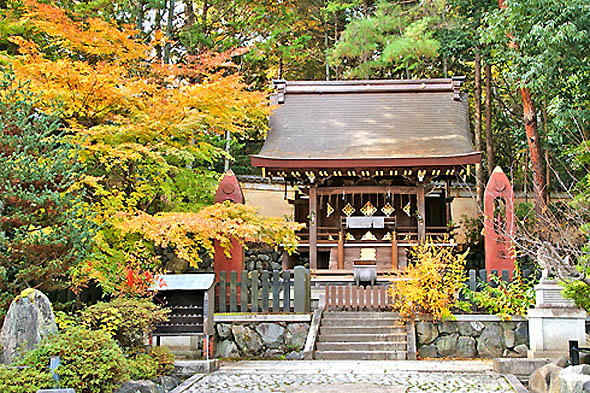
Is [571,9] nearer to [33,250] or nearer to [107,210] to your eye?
Result: [107,210]

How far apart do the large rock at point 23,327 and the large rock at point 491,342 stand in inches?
306

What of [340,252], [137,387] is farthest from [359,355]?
[340,252]

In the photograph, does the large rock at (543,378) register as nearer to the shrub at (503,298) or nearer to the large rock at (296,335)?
the shrub at (503,298)

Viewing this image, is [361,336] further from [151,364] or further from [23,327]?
[23,327]

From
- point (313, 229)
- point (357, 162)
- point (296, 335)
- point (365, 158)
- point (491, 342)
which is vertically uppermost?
point (365, 158)

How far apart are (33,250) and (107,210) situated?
2.77m

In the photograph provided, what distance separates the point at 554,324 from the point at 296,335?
460 cm

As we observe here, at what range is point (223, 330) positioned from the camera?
11.7 metres

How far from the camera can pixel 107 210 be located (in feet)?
34.6

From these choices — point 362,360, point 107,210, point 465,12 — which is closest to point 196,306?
point 107,210

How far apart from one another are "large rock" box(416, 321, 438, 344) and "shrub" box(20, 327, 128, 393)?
6.22m

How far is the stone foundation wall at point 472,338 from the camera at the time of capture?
11.4m

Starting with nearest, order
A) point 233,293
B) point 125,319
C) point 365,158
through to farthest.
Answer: point 125,319 → point 233,293 → point 365,158

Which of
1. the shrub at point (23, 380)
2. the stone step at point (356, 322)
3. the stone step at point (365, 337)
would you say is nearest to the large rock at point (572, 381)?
the stone step at point (365, 337)
